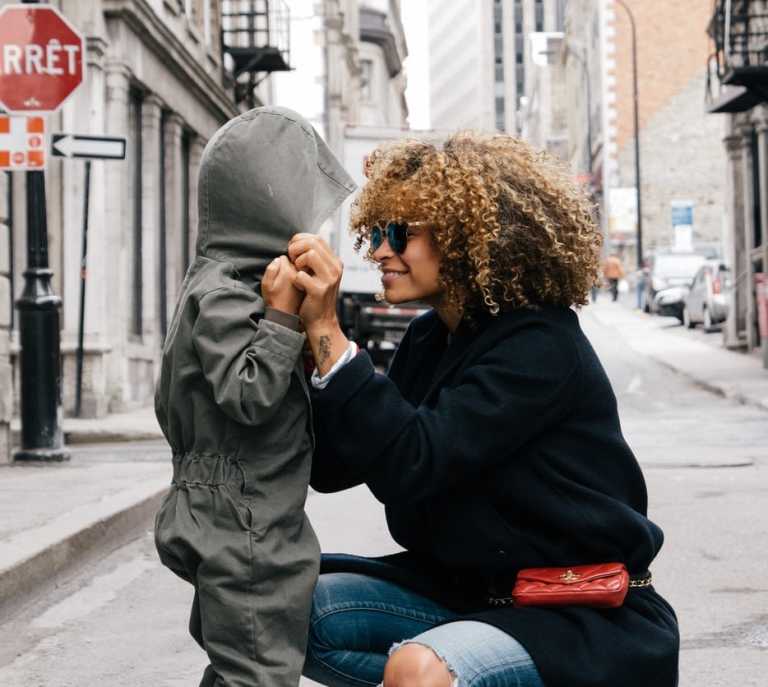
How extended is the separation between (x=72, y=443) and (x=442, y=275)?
1129 centimetres

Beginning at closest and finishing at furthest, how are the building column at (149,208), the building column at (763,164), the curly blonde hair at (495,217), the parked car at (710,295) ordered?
1. the curly blonde hair at (495,217)
2. the building column at (149,208)
3. the building column at (763,164)
4. the parked car at (710,295)

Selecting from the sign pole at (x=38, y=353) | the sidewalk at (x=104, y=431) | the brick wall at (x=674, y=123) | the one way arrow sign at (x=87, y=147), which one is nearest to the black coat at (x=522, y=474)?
the sign pole at (x=38, y=353)

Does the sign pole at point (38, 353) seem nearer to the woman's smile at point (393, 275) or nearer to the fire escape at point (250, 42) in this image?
the woman's smile at point (393, 275)

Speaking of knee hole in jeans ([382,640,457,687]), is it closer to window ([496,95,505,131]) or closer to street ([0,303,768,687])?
street ([0,303,768,687])

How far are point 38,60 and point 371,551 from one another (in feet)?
16.0

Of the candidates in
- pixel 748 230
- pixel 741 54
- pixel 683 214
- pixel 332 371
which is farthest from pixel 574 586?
pixel 683 214

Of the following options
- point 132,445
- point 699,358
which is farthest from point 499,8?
point 132,445

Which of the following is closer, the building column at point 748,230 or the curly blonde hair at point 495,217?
the curly blonde hair at point 495,217

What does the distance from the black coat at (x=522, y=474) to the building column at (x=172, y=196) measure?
18.9 meters

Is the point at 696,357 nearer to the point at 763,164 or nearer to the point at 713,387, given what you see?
the point at 763,164

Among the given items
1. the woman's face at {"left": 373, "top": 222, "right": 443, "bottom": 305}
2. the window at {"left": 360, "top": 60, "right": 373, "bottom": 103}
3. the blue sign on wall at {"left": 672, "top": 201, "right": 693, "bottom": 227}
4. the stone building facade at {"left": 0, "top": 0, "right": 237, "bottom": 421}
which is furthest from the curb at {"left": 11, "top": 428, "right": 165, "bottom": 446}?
the window at {"left": 360, "top": 60, "right": 373, "bottom": 103}

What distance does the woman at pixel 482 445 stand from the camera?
8.41 feet

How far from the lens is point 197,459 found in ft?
8.29

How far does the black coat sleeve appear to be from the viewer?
2576 millimetres
